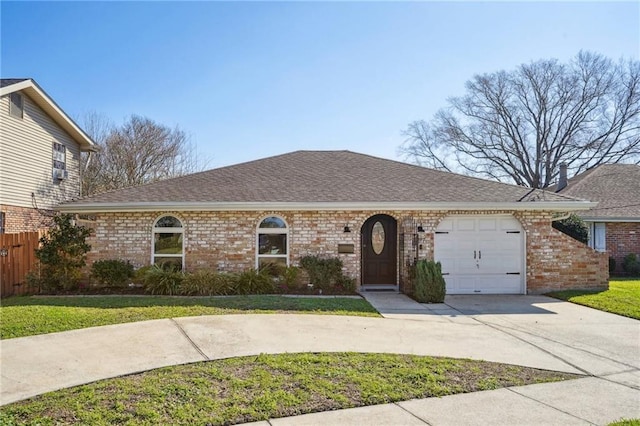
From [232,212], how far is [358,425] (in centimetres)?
861

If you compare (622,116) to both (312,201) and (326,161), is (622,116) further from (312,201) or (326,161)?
(312,201)

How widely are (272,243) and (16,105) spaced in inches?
454

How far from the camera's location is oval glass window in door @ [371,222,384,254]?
A: 12727 millimetres

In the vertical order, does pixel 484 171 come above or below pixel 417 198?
above

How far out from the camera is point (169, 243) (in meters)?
11.9

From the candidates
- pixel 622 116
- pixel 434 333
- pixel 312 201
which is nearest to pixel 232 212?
pixel 312 201

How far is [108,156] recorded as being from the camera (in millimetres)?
26203

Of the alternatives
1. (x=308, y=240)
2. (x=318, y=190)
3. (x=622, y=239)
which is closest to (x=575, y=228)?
(x=622, y=239)

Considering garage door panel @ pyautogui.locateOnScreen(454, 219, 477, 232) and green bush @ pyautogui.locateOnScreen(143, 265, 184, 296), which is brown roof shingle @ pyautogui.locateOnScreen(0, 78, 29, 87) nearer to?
green bush @ pyautogui.locateOnScreen(143, 265, 184, 296)

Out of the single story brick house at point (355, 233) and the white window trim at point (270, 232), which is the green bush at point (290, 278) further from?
the white window trim at point (270, 232)

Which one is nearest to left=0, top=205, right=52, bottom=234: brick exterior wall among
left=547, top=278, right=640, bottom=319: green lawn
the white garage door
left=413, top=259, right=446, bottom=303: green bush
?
left=413, top=259, right=446, bottom=303: green bush

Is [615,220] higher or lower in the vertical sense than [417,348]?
higher

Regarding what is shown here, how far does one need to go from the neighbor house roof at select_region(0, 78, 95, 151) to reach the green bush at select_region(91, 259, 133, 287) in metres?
7.93

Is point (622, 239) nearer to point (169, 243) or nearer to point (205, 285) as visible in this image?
point (205, 285)
